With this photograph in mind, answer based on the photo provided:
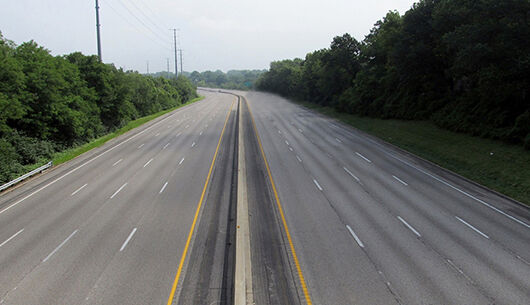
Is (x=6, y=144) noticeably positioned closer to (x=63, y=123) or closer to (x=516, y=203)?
(x=63, y=123)

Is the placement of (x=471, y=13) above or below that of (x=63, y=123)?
above

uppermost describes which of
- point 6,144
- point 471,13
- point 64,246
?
point 471,13

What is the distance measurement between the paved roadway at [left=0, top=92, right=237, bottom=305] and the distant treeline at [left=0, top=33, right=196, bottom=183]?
5.30 metres

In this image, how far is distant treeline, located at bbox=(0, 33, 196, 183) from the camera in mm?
28531

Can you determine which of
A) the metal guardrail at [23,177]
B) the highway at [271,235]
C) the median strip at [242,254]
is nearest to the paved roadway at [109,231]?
the highway at [271,235]

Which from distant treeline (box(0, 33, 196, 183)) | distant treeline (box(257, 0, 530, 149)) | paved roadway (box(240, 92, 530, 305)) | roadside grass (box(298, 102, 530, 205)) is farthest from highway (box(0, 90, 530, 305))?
distant treeline (box(257, 0, 530, 149))

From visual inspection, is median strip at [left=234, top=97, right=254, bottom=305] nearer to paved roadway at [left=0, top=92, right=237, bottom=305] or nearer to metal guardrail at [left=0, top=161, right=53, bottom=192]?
paved roadway at [left=0, top=92, right=237, bottom=305]

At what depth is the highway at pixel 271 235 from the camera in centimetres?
1084

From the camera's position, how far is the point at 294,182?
2208cm

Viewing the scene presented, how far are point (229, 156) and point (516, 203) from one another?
2050 centimetres

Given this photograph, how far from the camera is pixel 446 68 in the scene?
42.7m

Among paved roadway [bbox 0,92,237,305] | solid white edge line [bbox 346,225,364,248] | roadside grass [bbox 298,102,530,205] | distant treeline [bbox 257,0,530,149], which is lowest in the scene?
paved roadway [bbox 0,92,237,305]

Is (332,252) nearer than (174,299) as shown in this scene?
No

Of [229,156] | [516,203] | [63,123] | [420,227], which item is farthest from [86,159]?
[516,203]
